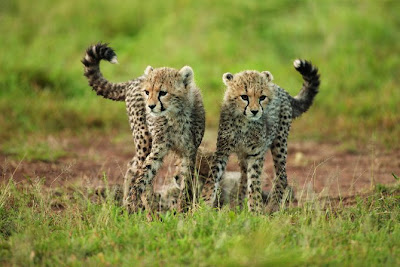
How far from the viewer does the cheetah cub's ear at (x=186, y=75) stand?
15.4 feet

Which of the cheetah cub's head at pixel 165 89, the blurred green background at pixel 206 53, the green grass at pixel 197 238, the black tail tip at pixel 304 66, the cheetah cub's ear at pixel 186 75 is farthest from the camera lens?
the blurred green background at pixel 206 53

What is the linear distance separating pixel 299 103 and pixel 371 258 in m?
2.35

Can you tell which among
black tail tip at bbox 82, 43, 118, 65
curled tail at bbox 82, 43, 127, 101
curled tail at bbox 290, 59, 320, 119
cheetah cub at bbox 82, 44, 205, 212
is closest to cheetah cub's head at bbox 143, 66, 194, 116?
cheetah cub at bbox 82, 44, 205, 212

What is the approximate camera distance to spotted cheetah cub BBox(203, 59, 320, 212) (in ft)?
15.0

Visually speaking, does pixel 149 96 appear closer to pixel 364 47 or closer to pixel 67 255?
pixel 67 255

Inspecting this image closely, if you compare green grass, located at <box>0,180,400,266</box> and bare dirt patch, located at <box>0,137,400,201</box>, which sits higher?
bare dirt patch, located at <box>0,137,400,201</box>

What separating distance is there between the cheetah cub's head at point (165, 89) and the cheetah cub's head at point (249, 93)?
0.33 m

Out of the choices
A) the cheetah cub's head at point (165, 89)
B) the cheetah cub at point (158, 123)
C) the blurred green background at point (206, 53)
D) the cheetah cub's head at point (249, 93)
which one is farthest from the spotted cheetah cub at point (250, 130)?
the blurred green background at point (206, 53)

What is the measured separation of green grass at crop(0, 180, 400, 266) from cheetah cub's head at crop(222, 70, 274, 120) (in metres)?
0.85

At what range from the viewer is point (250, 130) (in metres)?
4.75

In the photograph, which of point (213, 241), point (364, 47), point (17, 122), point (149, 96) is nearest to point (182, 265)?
point (213, 241)

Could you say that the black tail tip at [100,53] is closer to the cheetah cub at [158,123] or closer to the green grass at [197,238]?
the cheetah cub at [158,123]

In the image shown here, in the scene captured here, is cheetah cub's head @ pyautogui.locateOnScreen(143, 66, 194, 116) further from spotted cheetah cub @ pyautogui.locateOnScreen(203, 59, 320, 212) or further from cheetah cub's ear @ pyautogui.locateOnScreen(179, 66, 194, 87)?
spotted cheetah cub @ pyautogui.locateOnScreen(203, 59, 320, 212)

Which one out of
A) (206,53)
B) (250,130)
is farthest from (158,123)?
(206,53)
